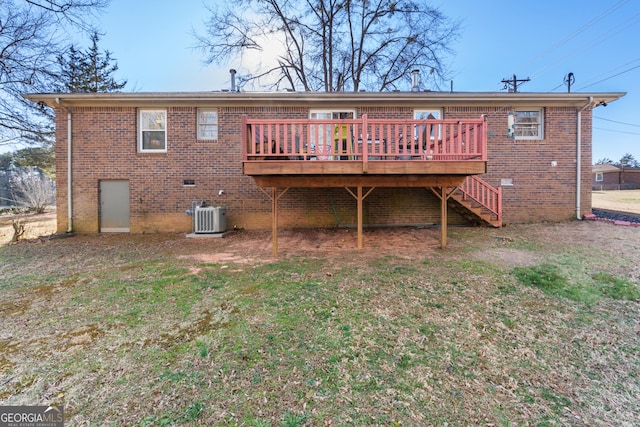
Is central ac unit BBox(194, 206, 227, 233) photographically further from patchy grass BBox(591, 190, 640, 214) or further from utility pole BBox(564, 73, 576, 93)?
patchy grass BBox(591, 190, 640, 214)

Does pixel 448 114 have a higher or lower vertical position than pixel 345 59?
lower

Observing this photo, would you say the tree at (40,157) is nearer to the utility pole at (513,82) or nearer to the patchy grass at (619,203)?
the utility pole at (513,82)

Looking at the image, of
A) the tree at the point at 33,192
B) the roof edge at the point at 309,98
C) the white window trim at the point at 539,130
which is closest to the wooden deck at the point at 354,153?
the roof edge at the point at 309,98

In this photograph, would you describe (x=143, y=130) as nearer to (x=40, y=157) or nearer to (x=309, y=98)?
(x=309, y=98)

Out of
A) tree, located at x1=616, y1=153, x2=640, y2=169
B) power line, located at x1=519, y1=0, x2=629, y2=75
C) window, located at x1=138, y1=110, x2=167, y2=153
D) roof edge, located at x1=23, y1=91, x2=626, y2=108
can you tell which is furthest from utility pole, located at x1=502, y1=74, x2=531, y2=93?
tree, located at x1=616, y1=153, x2=640, y2=169

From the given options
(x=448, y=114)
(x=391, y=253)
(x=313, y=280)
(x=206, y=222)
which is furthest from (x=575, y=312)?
(x=206, y=222)

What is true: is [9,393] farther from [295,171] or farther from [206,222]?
[206,222]

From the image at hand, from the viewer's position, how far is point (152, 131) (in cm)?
866

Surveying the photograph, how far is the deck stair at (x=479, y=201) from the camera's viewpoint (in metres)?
7.86

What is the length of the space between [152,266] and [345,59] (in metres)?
16.7

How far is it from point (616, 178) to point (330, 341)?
48996mm

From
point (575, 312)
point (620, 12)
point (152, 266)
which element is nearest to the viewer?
point (575, 312)

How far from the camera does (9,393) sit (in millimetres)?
2225

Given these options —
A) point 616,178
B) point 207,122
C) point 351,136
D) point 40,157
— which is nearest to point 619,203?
point 351,136
